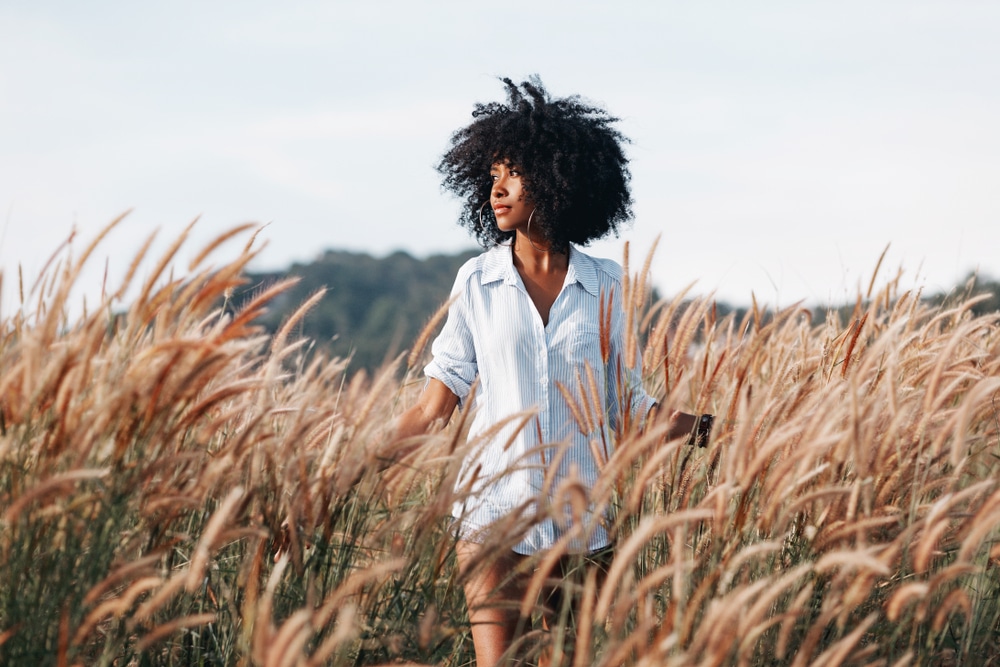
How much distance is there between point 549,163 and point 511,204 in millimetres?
239

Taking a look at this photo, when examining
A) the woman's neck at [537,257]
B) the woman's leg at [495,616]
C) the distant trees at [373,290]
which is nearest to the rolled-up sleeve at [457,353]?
the woman's neck at [537,257]

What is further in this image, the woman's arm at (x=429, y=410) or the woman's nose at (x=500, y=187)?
the woman's nose at (x=500, y=187)

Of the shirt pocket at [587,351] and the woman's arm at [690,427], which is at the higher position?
the shirt pocket at [587,351]

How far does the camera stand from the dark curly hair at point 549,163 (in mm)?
2621

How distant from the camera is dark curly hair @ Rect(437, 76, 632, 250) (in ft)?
8.60

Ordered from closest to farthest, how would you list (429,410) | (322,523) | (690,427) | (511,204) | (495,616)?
(322,523), (495,616), (690,427), (429,410), (511,204)

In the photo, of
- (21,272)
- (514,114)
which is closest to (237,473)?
(21,272)

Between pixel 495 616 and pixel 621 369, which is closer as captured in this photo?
pixel 495 616

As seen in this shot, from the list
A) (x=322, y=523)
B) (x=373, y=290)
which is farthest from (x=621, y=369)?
(x=373, y=290)

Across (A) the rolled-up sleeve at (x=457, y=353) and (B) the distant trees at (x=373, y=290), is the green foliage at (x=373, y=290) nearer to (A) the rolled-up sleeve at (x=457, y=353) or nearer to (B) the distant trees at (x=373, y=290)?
(B) the distant trees at (x=373, y=290)

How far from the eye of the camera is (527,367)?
233 centimetres

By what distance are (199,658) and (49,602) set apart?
44 cm

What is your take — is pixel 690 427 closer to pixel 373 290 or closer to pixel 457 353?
pixel 457 353

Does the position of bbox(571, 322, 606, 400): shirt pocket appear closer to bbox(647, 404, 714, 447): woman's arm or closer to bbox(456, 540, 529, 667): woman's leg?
bbox(647, 404, 714, 447): woman's arm
